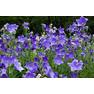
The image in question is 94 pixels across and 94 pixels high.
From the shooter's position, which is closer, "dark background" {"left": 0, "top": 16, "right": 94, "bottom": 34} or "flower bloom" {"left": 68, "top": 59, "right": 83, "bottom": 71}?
"flower bloom" {"left": 68, "top": 59, "right": 83, "bottom": 71}

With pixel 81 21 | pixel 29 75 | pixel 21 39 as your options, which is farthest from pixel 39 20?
pixel 29 75

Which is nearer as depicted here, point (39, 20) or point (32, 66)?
point (32, 66)

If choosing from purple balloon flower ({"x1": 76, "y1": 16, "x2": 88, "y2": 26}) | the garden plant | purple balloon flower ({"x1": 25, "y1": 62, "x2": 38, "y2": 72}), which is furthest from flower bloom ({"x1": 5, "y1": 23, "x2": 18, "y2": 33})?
purple balloon flower ({"x1": 76, "y1": 16, "x2": 88, "y2": 26})

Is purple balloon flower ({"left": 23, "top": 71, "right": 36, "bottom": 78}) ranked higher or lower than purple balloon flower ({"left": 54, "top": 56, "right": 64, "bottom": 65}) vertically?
lower

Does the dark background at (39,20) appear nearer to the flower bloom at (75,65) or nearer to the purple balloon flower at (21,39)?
the purple balloon flower at (21,39)

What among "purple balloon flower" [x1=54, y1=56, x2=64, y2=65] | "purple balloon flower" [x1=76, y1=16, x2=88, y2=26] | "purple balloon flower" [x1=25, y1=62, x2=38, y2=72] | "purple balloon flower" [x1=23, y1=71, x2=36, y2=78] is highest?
"purple balloon flower" [x1=76, y1=16, x2=88, y2=26]

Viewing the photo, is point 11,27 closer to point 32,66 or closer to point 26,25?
point 26,25

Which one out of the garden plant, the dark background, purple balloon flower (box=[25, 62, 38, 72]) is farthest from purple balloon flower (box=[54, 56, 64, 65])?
the dark background

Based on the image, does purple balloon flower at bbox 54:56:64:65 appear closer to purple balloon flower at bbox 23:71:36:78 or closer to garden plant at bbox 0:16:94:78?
garden plant at bbox 0:16:94:78

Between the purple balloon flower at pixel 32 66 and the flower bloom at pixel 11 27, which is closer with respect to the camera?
the purple balloon flower at pixel 32 66

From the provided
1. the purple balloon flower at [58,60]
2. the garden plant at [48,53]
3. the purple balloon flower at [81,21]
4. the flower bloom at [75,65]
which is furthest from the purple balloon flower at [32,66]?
the purple balloon flower at [81,21]
